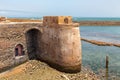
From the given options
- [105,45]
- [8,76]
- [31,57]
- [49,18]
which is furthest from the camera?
[105,45]

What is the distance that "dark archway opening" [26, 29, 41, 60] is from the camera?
78.9ft

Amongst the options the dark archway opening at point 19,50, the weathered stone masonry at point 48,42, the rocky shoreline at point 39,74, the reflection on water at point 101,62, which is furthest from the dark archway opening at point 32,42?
the reflection on water at point 101,62

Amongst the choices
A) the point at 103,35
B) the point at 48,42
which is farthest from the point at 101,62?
the point at 103,35

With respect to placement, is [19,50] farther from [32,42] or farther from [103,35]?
→ [103,35]

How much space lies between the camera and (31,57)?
24.5m

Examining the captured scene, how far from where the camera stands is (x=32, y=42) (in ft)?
81.7

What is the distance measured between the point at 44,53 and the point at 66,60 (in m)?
3.77

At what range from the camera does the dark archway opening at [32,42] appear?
24.0 meters

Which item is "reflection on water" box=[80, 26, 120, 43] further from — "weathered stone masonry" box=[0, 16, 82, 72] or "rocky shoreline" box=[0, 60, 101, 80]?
"rocky shoreline" box=[0, 60, 101, 80]

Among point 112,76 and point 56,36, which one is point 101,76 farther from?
point 56,36

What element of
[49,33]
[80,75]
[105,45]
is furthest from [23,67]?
[105,45]

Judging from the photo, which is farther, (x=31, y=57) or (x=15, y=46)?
(x=31, y=57)

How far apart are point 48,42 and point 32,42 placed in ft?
8.47

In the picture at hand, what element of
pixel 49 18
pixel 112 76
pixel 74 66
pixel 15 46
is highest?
pixel 49 18
